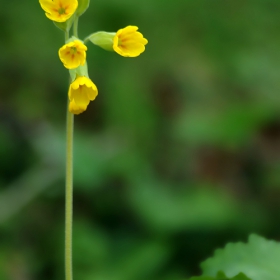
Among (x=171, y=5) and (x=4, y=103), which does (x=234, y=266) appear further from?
(x=171, y=5)

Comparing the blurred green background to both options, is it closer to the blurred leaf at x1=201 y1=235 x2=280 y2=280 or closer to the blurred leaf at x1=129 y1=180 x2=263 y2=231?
the blurred leaf at x1=129 y1=180 x2=263 y2=231

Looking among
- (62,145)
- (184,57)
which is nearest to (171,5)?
(184,57)

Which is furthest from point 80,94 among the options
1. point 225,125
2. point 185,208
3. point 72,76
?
point 225,125

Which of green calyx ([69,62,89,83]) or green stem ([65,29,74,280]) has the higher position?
green calyx ([69,62,89,83])

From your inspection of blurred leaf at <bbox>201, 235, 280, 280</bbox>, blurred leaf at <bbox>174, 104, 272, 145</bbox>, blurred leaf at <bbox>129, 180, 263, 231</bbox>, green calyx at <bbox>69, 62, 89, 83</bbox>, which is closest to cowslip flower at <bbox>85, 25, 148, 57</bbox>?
green calyx at <bbox>69, 62, 89, 83</bbox>

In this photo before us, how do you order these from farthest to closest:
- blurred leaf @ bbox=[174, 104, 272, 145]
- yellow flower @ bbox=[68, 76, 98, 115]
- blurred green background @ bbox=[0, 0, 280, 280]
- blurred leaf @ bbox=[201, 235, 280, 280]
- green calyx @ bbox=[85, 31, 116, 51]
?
blurred leaf @ bbox=[174, 104, 272, 145], blurred green background @ bbox=[0, 0, 280, 280], blurred leaf @ bbox=[201, 235, 280, 280], green calyx @ bbox=[85, 31, 116, 51], yellow flower @ bbox=[68, 76, 98, 115]

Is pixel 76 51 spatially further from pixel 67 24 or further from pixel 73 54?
pixel 67 24

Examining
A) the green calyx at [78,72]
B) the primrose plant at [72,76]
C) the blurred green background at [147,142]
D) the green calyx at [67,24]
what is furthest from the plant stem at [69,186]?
the blurred green background at [147,142]

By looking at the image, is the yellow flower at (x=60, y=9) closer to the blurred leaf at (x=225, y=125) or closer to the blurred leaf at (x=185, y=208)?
the blurred leaf at (x=185, y=208)

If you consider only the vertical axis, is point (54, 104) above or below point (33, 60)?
below
